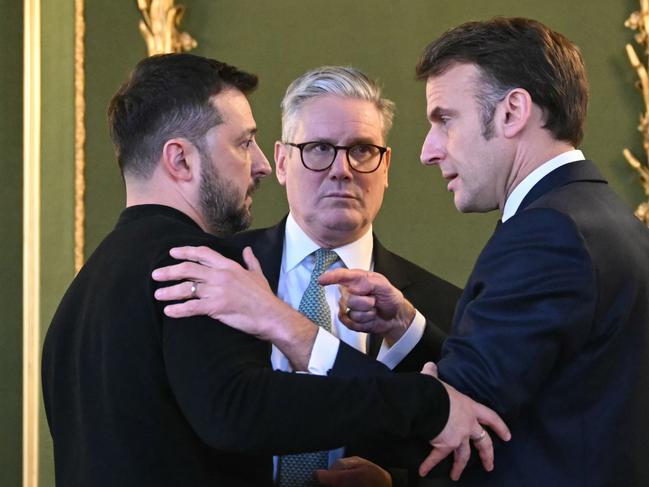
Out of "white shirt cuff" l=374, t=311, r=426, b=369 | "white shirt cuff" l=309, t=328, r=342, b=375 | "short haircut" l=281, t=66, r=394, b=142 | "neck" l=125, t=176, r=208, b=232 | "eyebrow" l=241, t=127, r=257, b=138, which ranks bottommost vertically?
"white shirt cuff" l=374, t=311, r=426, b=369

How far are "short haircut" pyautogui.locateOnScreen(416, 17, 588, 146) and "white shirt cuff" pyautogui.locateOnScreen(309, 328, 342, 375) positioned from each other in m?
0.59

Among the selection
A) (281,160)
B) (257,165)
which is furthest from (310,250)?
(257,165)

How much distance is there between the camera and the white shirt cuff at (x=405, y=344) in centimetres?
289

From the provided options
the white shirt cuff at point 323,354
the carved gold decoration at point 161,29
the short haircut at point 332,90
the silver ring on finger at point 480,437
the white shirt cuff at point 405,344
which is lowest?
the silver ring on finger at point 480,437

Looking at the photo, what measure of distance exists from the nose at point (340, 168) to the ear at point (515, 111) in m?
0.94

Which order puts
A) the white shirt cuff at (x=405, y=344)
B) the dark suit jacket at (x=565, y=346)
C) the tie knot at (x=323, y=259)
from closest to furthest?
the dark suit jacket at (x=565, y=346) → the white shirt cuff at (x=405, y=344) → the tie knot at (x=323, y=259)

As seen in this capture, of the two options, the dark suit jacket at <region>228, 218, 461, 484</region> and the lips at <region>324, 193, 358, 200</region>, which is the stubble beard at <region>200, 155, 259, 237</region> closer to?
the dark suit jacket at <region>228, 218, 461, 484</region>

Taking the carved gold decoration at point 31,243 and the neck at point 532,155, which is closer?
the neck at point 532,155

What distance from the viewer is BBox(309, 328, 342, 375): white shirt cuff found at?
2.37 meters

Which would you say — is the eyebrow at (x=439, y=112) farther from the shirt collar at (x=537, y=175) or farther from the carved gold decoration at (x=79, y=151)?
the carved gold decoration at (x=79, y=151)

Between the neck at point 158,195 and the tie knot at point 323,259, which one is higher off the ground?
the neck at point 158,195

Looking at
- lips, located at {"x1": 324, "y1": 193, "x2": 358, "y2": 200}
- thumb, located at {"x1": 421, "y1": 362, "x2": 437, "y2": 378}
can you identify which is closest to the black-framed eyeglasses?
lips, located at {"x1": 324, "y1": 193, "x2": 358, "y2": 200}

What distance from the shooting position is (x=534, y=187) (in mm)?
2293

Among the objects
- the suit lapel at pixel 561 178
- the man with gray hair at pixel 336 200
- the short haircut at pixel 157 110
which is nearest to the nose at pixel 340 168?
the man with gray hair at pixel 336 200
